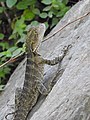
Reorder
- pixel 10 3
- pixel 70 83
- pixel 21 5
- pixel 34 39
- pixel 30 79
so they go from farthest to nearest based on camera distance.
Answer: pixel 21 5, pixel 10 3, pixel 34 39, pixel 30 79, pixel 70 83

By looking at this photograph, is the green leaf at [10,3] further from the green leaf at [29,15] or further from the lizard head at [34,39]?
the lizard head at [34,39]

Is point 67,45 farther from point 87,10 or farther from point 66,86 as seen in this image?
point 66,86

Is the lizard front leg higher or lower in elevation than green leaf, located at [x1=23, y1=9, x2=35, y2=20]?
higher

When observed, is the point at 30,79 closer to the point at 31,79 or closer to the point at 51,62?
the point at 31,79

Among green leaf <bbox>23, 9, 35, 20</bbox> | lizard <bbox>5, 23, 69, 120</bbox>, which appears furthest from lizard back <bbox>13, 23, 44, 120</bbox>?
green leaf <bbox>23, 9, 35, 20</bbox>

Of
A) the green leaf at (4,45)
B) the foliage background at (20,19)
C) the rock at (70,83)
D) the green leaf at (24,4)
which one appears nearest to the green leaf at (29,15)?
the foliage background at (20,19)

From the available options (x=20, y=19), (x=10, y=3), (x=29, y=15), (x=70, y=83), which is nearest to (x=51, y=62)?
(x=70, y=83)

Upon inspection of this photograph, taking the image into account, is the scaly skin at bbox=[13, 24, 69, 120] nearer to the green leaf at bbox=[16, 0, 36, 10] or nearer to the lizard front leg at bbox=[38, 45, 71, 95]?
the lizard front leg at bbox=[38, 45, 71, 95]
